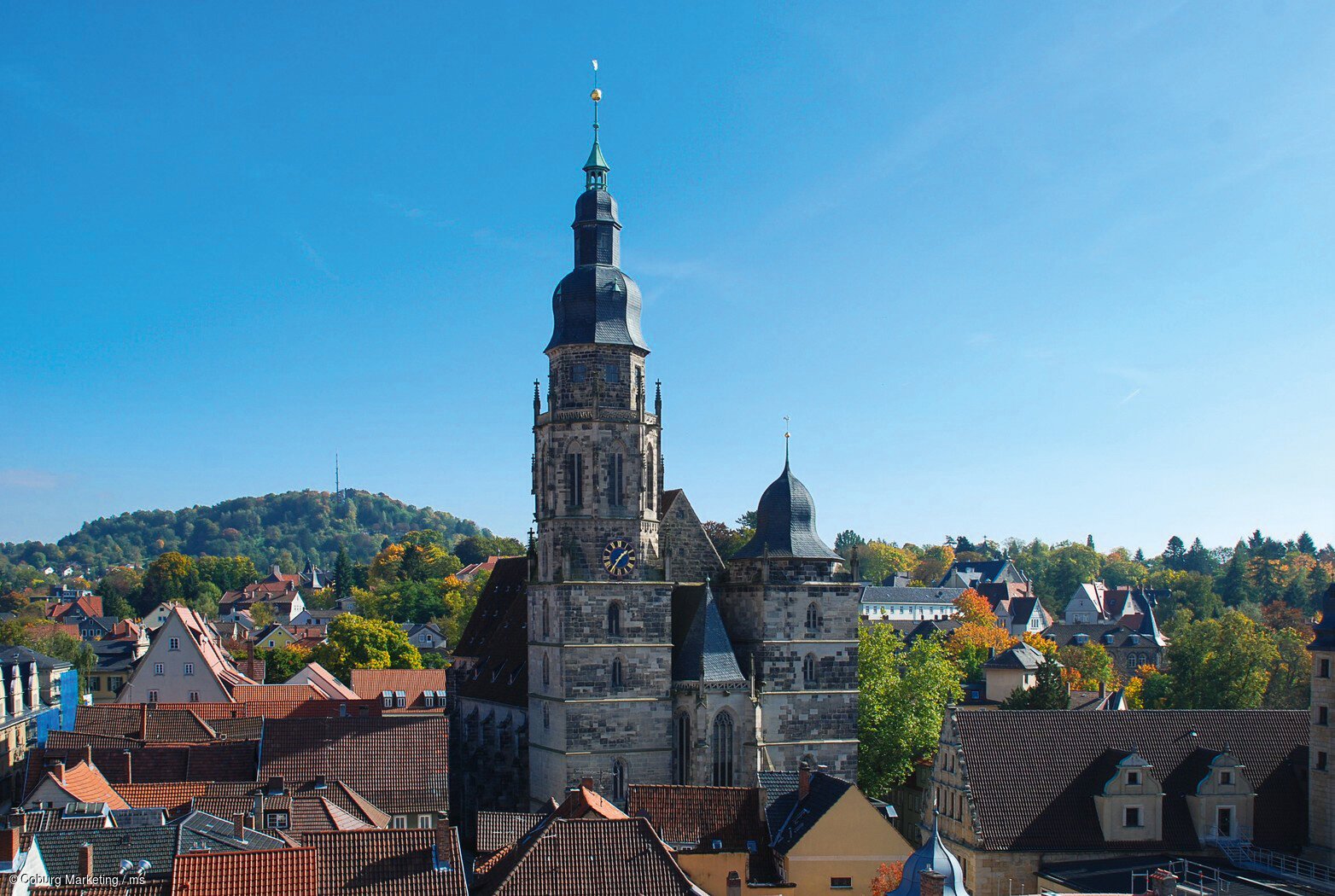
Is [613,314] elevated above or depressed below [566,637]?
above

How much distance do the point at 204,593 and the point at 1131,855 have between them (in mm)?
154991

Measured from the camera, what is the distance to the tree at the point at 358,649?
298 ft

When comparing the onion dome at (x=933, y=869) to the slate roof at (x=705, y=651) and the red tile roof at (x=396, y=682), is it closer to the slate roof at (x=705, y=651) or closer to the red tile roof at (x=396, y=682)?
the slate roof at (x=705, y=651)

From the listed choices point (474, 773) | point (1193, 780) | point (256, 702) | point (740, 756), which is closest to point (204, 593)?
point (256, 702)

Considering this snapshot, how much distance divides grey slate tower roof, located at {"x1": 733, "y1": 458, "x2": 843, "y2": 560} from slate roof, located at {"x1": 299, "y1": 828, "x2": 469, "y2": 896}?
21860mm

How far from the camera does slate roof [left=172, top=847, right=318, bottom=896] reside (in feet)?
87.2

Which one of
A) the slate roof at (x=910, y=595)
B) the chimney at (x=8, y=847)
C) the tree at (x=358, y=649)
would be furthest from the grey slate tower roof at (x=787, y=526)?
the slate roof at (x=910, y=595)

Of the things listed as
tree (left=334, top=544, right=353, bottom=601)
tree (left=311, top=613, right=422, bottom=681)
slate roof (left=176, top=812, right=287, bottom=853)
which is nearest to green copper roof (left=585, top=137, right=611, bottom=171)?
slate roof (left=176, top=812, right=287, bottom=853)

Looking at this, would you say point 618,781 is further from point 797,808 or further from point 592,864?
point 592,864

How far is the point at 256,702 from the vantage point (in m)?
64.4

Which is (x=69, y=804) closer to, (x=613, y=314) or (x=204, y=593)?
(x=613, y=314)

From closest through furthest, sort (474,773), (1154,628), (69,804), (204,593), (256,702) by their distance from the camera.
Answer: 1. (69,804)
2. (474,773)
3. (256,702)
4. (1154,628)
5. (204,593)

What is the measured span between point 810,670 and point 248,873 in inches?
1012

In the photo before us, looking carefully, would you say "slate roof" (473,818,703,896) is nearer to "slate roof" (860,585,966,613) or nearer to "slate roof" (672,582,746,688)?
"slate roof" (672,582,746,688)
